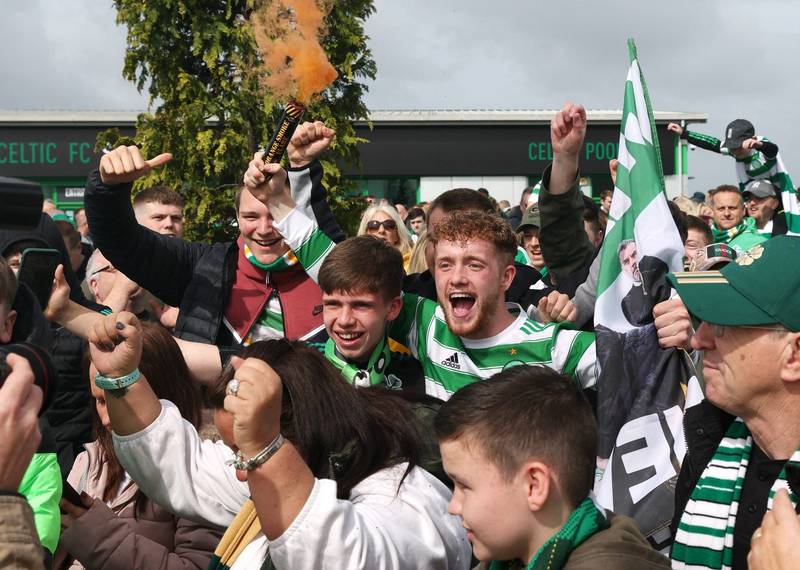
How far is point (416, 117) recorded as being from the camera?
89.5 ft

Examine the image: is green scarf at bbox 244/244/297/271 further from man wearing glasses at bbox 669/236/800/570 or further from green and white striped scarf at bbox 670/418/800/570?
green and white striped scarf at bbox 670/418/800/570

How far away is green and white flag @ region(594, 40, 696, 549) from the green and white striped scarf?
1.75ft

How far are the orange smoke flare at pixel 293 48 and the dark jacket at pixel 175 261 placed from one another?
0.44 metres

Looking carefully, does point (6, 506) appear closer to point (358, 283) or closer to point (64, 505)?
point (64, 505)

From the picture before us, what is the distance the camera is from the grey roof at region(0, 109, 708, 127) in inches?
1022

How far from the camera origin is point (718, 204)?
11047 millimetres

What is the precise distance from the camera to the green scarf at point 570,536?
2270 millimetres

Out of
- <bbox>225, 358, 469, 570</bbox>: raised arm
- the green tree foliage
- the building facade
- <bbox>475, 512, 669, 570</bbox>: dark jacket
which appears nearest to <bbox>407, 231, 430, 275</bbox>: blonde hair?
<bbox>225, 358, 469, 570</bbox>: raised arm

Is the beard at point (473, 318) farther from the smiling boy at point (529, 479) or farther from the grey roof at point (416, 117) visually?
the grey roof at point (416, 117)

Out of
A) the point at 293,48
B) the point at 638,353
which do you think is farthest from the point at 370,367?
the point at 293,48

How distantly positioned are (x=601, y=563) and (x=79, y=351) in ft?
11.8

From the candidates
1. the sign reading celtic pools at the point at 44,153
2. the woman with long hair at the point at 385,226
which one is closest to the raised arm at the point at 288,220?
the woman with long hair at the point at 385,226

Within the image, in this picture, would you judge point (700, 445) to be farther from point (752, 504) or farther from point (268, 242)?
point (268, 242)

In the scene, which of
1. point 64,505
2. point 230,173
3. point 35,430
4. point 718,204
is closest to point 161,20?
point 230,173
